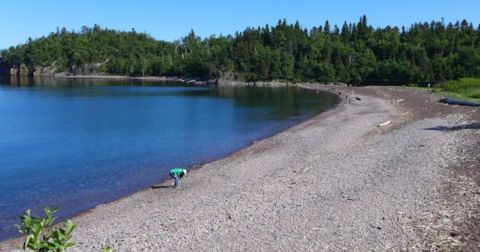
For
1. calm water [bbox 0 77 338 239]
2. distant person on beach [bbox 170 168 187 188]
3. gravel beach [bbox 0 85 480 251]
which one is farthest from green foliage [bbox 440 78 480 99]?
distant person on beach [bbox 170 168 187 188]

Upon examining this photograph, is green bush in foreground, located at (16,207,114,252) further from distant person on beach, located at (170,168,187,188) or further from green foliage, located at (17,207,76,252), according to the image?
distant person on beach, located at (170,168,187,188)

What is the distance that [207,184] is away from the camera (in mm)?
27766

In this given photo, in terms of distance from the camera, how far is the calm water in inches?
1125

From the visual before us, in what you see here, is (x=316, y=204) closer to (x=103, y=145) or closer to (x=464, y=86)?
(x=103, y=145)

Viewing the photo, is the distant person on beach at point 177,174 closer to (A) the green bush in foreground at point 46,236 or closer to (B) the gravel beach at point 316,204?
(B) the gravel beach at point 316,204

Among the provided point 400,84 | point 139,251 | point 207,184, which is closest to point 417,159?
point 207,184

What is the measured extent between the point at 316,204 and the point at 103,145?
99.6 feet

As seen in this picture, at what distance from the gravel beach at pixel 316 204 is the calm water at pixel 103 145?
3.85 m

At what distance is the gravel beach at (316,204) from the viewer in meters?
16.5

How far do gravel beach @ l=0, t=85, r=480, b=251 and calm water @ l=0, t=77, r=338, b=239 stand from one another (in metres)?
3.85

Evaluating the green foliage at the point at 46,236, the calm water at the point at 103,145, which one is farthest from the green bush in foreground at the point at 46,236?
the calm water at the point at 103,145

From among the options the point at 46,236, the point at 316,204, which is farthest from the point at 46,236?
the point at 316,204

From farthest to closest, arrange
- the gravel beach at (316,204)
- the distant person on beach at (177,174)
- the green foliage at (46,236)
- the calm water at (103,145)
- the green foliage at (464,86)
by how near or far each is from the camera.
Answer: the green foliage at (464,86), the calm water at (103,145), the distant person on beach at (177,174), the gravel beach at (316,204), the green foliage at (46,236)

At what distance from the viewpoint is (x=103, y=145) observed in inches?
1806
